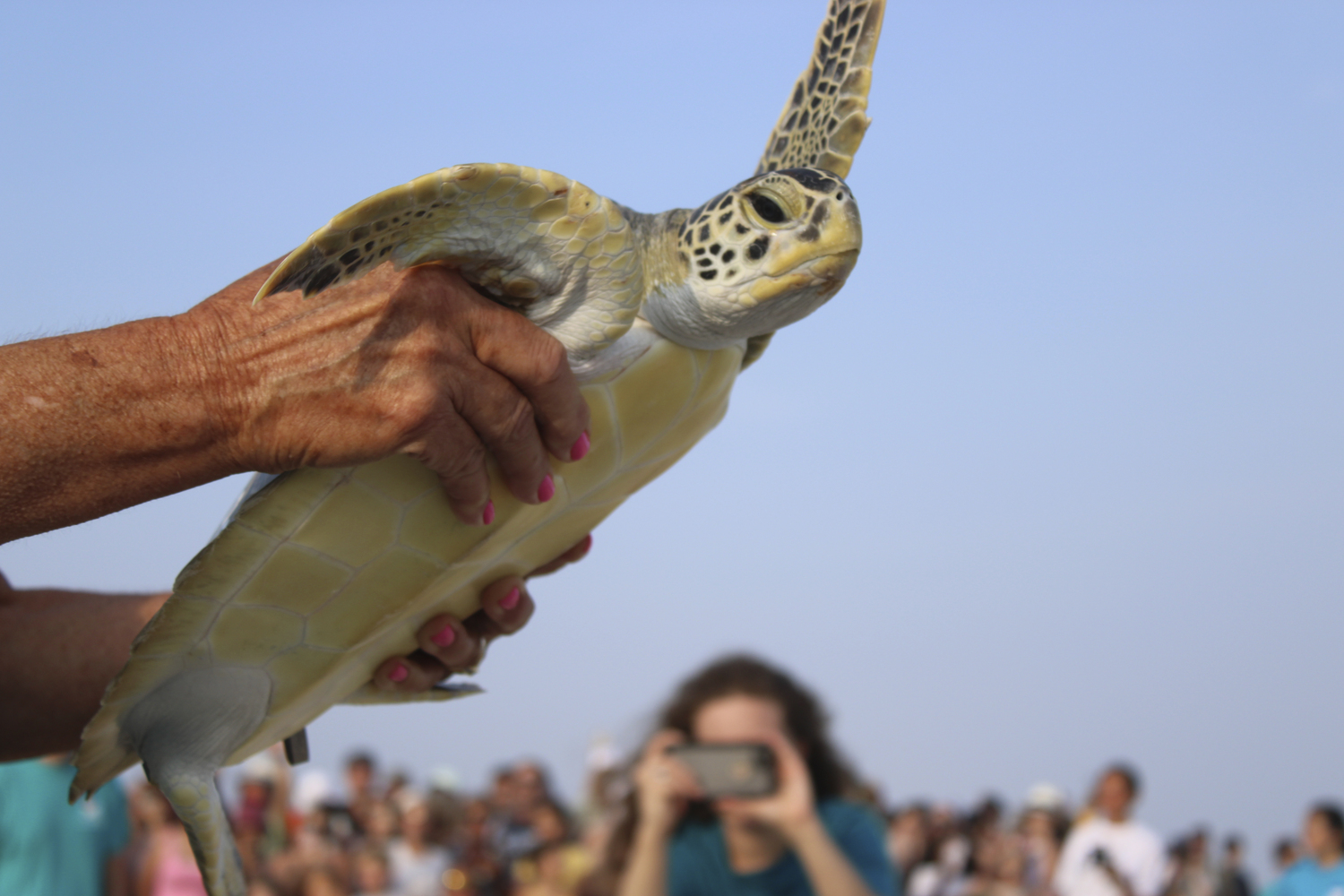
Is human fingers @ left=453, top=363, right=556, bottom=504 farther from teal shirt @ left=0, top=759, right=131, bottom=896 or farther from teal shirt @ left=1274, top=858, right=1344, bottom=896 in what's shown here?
teal shirt @ left=1274, top=858, right=1344, bottom=896

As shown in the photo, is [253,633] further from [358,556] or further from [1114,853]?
[1114,853]

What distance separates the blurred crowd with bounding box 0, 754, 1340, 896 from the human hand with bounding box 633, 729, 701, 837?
1.27m

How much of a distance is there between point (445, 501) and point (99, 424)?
1.33 ft

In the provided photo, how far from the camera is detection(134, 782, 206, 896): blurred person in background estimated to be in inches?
157

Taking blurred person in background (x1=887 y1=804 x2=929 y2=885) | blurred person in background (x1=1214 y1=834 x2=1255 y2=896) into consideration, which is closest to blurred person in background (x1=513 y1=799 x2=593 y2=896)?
blurred person in background (x1=887 y1=804 x2=929 y2=885)

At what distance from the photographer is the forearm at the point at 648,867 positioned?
195 cm

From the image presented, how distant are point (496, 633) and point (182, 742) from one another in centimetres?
46

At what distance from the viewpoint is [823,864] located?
1.87 metres

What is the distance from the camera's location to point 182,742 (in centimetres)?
158

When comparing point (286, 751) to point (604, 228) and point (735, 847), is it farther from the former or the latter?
point (604, 228)

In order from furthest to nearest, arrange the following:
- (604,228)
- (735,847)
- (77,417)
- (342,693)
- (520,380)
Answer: (735,847)
(342,693)
(604,228)
(520,380)
(77,417)

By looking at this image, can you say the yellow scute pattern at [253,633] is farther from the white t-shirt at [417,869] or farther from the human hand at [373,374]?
the white t-shirt at [417,869]

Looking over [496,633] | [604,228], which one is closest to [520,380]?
[604,228]

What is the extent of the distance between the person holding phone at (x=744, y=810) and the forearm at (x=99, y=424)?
110cm
